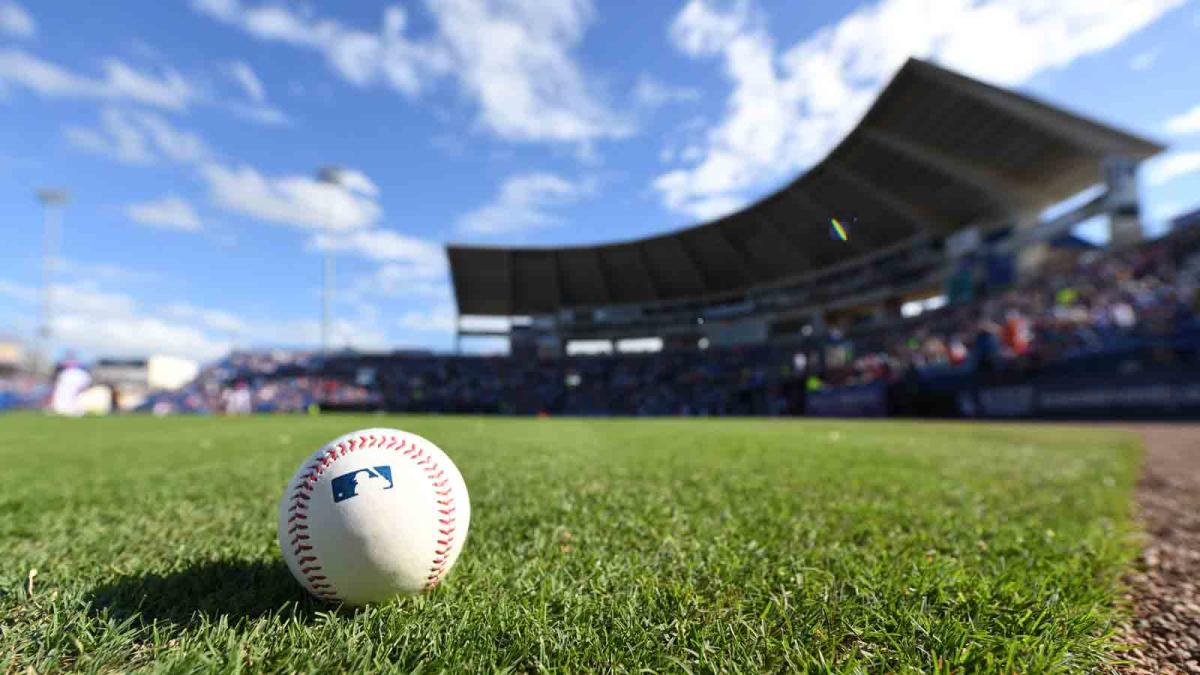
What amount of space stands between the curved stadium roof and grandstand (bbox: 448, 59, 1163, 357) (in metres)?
0.08

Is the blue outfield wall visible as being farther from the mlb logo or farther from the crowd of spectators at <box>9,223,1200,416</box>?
the mlb logo

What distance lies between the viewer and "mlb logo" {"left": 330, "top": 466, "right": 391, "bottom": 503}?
1.69 metres

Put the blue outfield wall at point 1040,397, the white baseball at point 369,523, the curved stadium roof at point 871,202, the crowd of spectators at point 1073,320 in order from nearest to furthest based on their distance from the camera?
the white baseball at point 369,523, the blue outfield wall at point 1040,397, the crowd of spectators at point 1073,320, the curved stadium roof at point 871,202

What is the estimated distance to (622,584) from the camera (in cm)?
197

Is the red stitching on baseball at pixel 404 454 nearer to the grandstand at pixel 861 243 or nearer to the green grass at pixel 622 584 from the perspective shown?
the green grass at pixel 622 584

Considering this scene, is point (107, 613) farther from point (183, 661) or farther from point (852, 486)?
point (852, 486)

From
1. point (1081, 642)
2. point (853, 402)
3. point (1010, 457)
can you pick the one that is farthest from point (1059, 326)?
point (1081, 642)

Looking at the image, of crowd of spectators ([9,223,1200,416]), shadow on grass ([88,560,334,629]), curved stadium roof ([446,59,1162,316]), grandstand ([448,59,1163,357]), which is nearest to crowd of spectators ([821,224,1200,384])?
crowd of spectators ([9,223,1200,416])

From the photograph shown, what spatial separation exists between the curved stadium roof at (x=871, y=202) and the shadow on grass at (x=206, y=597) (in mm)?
25446

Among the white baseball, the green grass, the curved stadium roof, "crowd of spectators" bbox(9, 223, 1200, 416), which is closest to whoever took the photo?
the green grass

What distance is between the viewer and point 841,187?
29.8 meters

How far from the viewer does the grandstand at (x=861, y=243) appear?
74.8 feet

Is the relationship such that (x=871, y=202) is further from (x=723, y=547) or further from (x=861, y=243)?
(x=723, y=547)

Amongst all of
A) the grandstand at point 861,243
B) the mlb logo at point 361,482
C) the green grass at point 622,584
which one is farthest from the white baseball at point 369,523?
the grandstand at point 861,243
